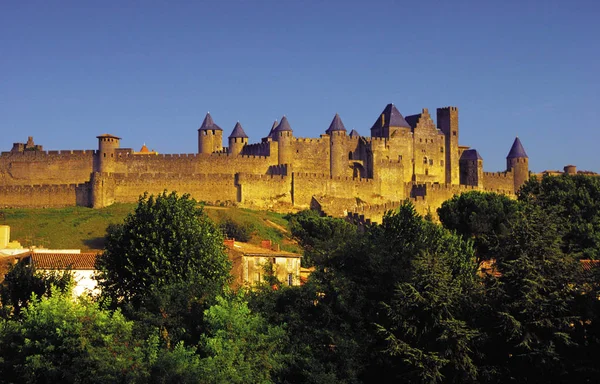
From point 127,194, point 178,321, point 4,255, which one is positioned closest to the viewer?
point 178,321

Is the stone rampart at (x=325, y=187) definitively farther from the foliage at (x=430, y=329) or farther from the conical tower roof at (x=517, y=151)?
the foliage at (x=430, y=329)

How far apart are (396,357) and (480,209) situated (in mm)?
35088

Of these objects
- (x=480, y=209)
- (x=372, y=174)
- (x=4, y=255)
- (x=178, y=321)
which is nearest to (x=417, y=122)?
(x=372, y=174)

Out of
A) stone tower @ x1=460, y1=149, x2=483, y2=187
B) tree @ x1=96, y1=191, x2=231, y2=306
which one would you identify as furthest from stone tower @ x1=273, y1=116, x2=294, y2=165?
tree @ x1=96, y1=191, x2=231, y2=306

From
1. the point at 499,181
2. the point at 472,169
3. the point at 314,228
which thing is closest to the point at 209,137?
the point at 314,228

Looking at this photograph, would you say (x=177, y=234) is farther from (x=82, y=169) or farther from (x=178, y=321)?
(x=82, y=169)

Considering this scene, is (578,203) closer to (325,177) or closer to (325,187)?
(325,187)

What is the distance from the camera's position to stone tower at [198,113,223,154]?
278 feet

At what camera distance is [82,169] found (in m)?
82.7

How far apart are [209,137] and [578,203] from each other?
3171 cm

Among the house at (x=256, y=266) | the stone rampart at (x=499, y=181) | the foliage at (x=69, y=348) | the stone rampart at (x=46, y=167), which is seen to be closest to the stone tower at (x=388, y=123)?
the stone rampart at (x=499, y=181)

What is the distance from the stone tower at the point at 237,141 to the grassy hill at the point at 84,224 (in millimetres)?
9728

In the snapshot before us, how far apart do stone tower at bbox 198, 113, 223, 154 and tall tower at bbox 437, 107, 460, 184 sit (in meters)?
20.2

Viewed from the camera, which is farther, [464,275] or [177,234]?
[177,234]
